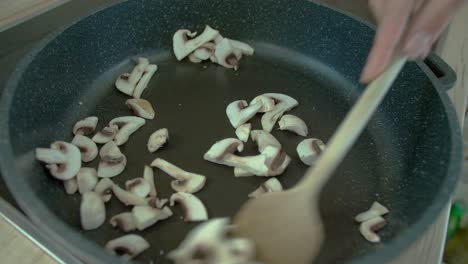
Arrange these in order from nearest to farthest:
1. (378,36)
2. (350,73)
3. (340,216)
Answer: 1. (378,36)
2. (340,216)
3. (350,73)

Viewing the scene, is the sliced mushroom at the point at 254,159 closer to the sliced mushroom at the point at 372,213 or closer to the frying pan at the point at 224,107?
the frying pan at the point at 224,107

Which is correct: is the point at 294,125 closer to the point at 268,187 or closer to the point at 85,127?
the point at 268,187

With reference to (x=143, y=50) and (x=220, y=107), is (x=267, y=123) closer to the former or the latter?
(x=220, y=107)

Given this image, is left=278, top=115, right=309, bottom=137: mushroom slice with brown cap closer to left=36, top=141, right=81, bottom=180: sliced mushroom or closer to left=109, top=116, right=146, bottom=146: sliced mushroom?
left=109, top=116, right=146, bottom=146: sliced mushroom

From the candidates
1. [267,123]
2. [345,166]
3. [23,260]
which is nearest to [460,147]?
[345,166]

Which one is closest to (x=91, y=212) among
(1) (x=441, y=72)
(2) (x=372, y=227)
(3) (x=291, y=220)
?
(3) (x=291, y=220)

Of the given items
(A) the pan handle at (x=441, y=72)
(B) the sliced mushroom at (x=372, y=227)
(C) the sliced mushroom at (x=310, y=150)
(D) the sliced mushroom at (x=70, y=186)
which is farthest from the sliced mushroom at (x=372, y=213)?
(D) the sliced mushroom at (x=70, y=186)

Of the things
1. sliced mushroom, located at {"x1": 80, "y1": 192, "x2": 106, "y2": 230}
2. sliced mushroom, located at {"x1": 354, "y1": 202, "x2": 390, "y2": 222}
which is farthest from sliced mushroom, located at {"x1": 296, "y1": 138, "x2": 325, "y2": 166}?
sliced mushroom, located at {"x1": 80, "y1": 192, "x2": 106, "y2": 230}
